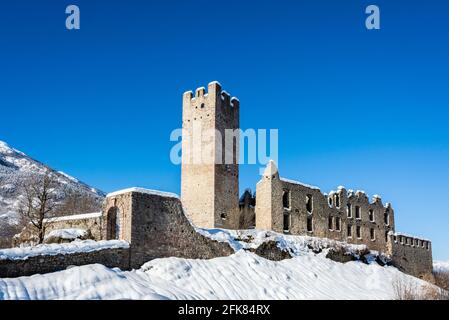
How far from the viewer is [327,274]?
110ft

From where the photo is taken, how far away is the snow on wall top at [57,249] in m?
21.8

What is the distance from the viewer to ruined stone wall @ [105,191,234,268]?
2638 centimetres

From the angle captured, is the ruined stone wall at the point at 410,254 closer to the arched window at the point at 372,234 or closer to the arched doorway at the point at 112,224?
the arched window at the point at 372,234

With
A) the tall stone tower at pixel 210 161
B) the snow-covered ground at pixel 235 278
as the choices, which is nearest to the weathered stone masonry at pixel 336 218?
the tall stone tower at pixel 210 161

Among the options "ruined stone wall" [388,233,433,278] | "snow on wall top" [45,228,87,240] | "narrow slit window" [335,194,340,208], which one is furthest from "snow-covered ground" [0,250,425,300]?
"ruined stone wall" [388,233,433,278]

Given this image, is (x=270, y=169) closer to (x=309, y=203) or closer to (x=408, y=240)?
(x=309, y=203)

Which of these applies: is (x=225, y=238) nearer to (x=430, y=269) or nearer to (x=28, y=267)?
(x=28, y=267)

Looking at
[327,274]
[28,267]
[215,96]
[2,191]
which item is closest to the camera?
[28,267]

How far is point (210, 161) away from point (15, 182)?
7387cm

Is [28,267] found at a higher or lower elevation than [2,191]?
lower

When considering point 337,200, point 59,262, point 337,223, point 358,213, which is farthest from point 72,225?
point 358,213

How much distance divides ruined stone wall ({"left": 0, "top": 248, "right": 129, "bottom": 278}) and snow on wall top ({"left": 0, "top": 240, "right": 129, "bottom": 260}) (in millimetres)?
127
